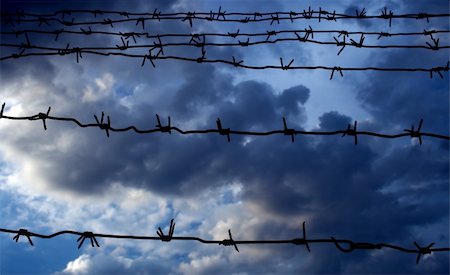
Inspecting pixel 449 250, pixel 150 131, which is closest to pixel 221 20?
pixel 150 131

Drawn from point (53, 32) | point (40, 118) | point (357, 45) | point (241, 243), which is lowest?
point (241, 243)

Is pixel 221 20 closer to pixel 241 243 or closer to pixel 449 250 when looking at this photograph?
pixel 241 243

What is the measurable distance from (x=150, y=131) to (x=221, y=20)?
2448 mm

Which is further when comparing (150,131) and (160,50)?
(160,50)

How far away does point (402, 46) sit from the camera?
12.2 ft

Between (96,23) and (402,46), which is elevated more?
(96,23)

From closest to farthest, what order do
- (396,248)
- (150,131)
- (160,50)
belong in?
(396,248) → (150,131) → (160,50)

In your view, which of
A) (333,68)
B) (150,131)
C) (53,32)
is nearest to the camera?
(150,131)

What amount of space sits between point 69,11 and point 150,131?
2729 millimetres

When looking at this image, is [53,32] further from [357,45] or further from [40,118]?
[357,45]

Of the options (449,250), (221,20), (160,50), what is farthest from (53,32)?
(449,250)

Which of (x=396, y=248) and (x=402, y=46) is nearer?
(x=396, y=248)

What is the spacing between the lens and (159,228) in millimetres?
2520

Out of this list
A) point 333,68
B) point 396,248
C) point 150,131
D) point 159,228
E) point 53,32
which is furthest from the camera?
point 53,32
